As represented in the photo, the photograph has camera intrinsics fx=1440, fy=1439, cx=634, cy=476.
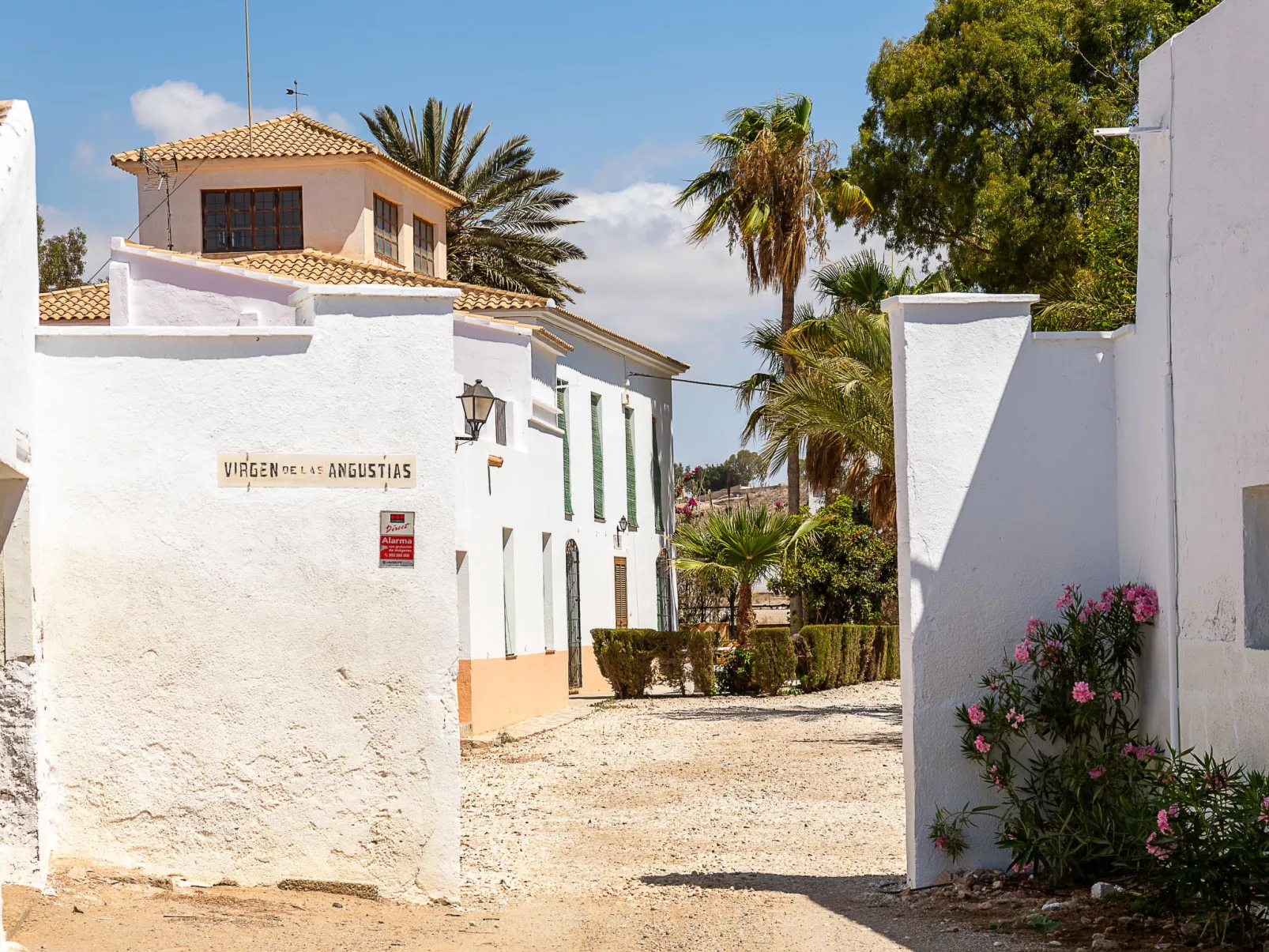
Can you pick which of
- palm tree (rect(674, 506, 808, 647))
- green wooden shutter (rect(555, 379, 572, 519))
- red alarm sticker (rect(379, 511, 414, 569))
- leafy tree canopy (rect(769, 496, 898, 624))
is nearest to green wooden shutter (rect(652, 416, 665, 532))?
green wooden shutter (rect(555, 379, 572, 519))

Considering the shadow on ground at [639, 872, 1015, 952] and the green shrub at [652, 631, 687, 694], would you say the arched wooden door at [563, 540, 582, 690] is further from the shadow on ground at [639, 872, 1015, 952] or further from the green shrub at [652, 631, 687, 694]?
the shadow on ground at [639, 872, 1015, 952]

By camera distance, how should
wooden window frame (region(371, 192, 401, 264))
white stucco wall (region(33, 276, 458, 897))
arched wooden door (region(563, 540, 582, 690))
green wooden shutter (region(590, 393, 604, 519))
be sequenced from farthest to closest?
1. green wooden shutter (region(590, 393, 604, 519))
2. wooden window frame (region(371, 192, 401, 264))
3. arched wooden door (region(563, 540, 582, 690))
4. white stucco wall (region(33, 276, 458, 897))

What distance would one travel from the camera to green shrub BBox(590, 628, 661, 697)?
A: 77.5 feet

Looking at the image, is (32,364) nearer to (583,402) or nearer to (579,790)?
(579,790)

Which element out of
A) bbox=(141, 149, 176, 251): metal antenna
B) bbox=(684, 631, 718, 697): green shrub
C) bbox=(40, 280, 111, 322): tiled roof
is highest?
bbox=(141, 149, 176, 251): metal antenna

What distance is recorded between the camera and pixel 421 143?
35188 mm

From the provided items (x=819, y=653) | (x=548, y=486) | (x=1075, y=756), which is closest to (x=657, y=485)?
(x=548, y=486)

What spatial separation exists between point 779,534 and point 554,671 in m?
4.53

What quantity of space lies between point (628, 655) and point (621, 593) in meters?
6.67

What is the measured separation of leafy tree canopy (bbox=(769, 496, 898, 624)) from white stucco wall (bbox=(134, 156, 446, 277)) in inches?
380

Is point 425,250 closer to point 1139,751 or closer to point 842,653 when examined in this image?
point 842,653

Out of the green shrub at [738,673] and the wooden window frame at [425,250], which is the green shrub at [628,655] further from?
the wooden window frame at [425,250]

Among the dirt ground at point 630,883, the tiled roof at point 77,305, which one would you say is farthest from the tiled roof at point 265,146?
the dirt ground at point 630,883

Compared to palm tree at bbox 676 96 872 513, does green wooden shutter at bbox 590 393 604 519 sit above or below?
below
